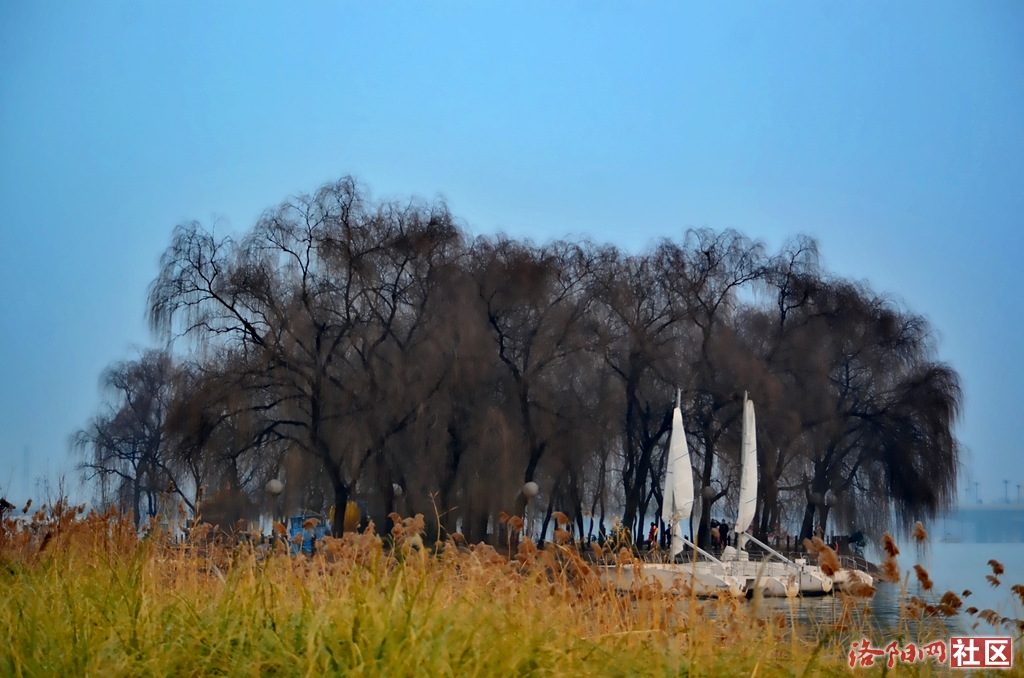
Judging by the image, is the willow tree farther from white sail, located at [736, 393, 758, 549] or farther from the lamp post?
white sail, located at [736, 393, 758, 549]

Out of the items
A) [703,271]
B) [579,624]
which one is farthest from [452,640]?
[703,271]

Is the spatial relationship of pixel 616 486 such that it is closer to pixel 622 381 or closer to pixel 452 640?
pixel 622 381

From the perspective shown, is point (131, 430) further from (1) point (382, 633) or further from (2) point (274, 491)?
(1) point (382, 633)

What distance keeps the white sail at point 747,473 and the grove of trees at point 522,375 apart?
1.17 m

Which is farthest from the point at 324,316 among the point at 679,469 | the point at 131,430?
the point at 131,430

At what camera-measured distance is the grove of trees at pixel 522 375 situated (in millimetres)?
26281

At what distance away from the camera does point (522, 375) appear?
28047 mm

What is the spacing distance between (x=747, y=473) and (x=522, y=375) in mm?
6510

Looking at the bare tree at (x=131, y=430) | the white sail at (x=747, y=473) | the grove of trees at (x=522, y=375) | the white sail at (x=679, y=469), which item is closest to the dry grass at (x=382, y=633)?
the grove of trees at (x=522, y=375)

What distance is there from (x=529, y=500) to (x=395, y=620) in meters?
24.1

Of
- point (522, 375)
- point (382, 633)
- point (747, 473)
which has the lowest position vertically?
point (382, 633)

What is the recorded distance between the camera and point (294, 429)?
27.6 meters

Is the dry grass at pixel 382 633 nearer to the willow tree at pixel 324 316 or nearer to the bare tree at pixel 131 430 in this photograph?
the willow tree at pixel 324 316

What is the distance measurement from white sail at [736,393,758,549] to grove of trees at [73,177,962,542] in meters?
1.17
